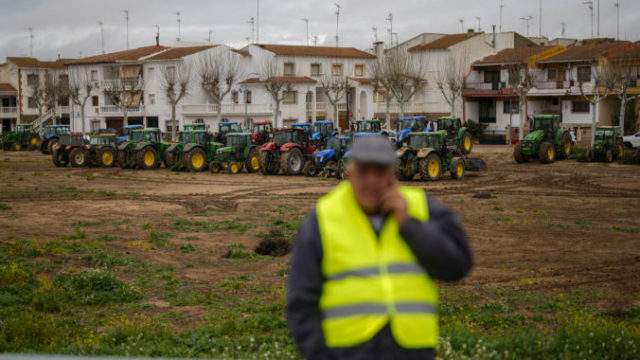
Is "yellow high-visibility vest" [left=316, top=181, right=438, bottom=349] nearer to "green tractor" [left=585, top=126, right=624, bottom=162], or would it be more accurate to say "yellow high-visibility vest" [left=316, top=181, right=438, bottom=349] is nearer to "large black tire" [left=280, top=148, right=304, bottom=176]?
"large black tire" [left=280, top=148, right=304, bottom=176]

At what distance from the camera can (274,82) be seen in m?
51.5

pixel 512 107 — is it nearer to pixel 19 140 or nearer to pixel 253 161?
pixel 253 161

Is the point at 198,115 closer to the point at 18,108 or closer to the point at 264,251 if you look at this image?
the point at 18,108

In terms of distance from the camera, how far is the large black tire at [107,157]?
3188 cm

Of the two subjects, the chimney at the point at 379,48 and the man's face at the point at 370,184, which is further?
the chimney at the point at 379,48

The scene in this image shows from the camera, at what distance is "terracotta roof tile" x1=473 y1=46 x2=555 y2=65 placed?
5045 cm

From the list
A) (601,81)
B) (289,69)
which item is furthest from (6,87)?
(601,81)

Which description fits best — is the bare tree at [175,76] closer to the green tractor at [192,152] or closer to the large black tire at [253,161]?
the green tractor at [192,152]

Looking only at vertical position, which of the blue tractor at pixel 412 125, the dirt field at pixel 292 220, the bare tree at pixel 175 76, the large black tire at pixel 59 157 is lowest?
the dirt field at pixel 292 220

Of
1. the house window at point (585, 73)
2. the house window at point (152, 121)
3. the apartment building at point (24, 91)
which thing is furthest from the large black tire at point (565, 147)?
the apartment building at point (24, 91)

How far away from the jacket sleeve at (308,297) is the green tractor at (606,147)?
100ft

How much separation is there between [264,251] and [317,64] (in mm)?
49024

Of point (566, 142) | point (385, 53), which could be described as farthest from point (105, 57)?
point (566, 142)

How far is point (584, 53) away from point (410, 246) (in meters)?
48.3
